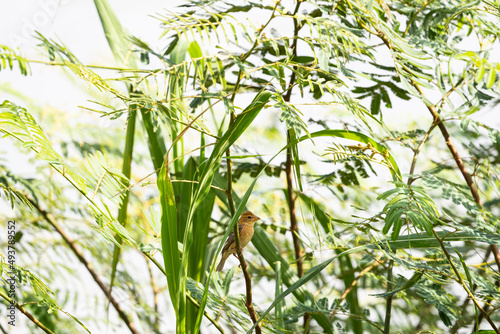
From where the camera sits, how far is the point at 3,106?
0.63 m

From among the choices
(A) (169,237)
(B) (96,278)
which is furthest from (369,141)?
(B) (96,278)

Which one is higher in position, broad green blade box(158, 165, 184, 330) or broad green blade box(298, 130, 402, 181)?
broad green blade box(298, 130, 402, 181)

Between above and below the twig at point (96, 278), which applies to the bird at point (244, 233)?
above

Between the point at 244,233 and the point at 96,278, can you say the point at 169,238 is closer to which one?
the point at 244,233

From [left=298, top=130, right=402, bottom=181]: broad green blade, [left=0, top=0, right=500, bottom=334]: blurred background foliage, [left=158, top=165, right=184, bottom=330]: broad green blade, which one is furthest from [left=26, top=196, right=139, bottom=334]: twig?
[left=298, top=130, right=402, bottom=181]: broad green blade

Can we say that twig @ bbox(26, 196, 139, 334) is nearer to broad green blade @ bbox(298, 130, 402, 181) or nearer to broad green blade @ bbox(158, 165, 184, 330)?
broad green blade @ bbox(158, 165, 184, 330)

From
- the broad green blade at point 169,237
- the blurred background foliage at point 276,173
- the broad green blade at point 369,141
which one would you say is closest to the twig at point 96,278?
the blurred background foliage at point 276,173

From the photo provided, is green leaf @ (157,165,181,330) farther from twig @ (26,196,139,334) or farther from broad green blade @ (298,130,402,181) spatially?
twig @ (26,196,139,334)

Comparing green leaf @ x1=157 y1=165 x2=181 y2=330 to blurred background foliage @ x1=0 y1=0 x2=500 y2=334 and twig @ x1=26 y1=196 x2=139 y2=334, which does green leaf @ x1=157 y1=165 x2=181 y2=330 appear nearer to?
blurred background foliage @ x1=0 y1=0 x2=500 y2=334

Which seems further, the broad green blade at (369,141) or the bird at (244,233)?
the bird at (244,233)

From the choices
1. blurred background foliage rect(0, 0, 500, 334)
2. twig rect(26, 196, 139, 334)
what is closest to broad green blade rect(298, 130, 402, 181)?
blurred background foliage rect(0, 0, 500, 334)

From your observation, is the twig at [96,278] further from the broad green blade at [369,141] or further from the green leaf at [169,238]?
the broad green blade at [369,141]

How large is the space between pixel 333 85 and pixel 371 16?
134 mm

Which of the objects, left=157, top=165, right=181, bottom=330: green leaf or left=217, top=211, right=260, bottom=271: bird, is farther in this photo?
left=217, top=211, right=260, bottom=271: bird
